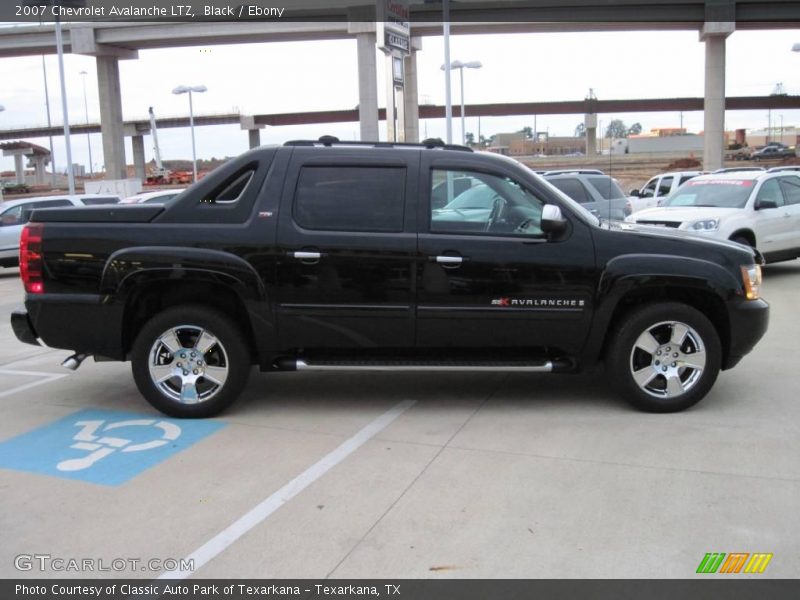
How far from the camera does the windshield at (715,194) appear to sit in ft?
41.8

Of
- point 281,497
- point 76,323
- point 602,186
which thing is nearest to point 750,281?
point 281,497

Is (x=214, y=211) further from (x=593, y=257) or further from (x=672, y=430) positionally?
(x=672, y=430)

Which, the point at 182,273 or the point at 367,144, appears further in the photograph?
the point at 367,144

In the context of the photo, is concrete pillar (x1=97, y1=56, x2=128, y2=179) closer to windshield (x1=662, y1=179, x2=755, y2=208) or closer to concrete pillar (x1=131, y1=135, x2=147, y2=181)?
concrete pillar (x1=131, y1=135, x2=147, y2=181)

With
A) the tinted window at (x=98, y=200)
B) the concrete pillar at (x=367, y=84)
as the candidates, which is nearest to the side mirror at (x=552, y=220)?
the tinted window at (x=98, y=200)

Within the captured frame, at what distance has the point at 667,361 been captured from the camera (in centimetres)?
557

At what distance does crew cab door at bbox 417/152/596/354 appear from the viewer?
213 inches

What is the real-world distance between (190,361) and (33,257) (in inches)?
54.4

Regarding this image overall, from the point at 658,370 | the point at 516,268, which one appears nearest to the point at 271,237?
the point at 516,268

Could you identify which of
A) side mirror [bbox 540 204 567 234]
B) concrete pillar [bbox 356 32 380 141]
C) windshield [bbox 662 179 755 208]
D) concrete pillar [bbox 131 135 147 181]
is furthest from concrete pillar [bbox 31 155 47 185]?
side mirror [bbox 540 204 567 234]

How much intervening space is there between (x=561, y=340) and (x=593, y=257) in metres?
0.66

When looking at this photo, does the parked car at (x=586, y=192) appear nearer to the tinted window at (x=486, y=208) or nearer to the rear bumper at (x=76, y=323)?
the tinted window at (x=486, y=208)

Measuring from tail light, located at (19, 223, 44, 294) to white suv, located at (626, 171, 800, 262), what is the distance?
9025 mm

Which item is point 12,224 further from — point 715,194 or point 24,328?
point 715,194
